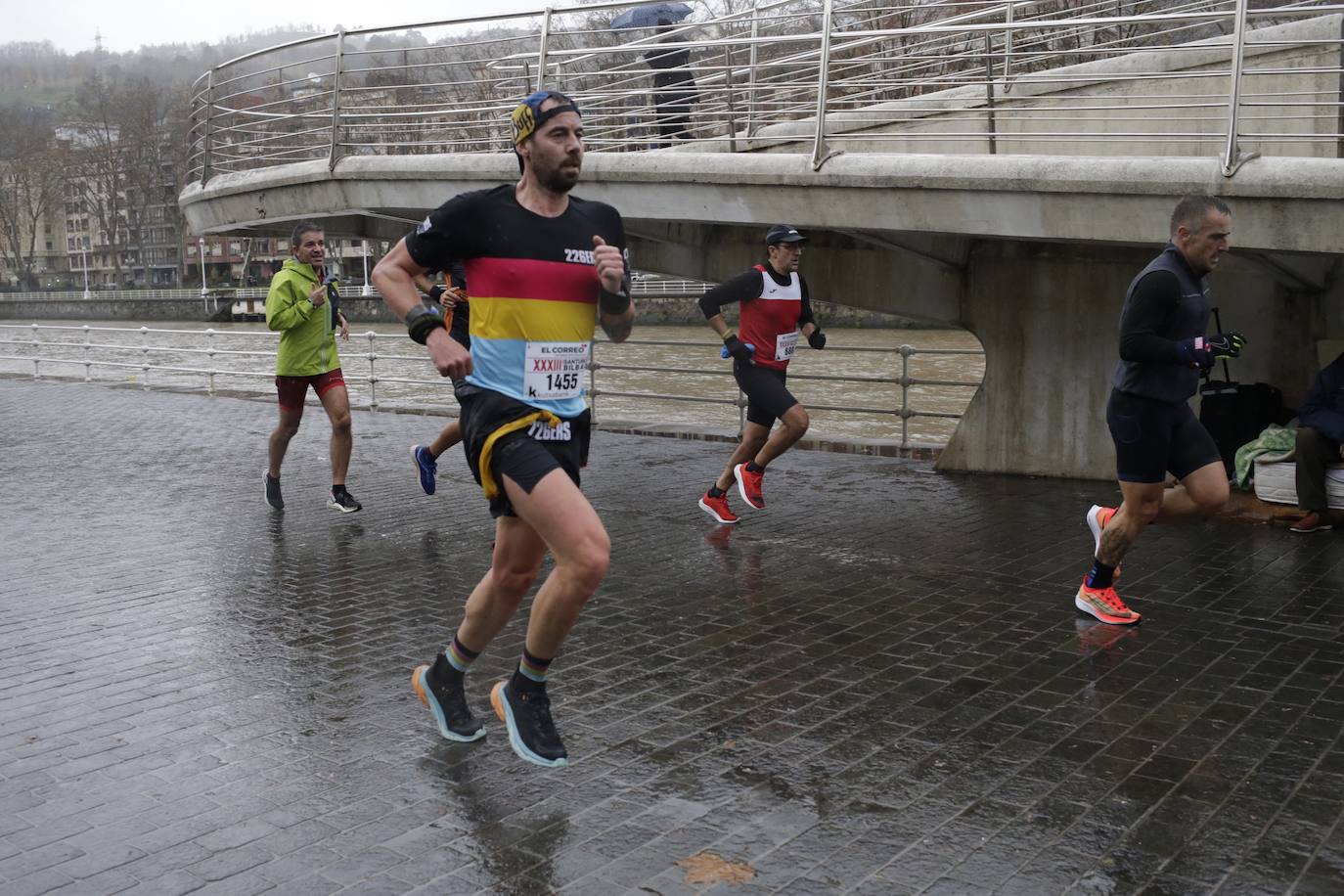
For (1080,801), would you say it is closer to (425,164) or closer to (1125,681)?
(1125,681)

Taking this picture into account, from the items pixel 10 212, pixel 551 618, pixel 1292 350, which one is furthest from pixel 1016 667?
pixel 10 212

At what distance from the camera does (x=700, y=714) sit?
5.43 m

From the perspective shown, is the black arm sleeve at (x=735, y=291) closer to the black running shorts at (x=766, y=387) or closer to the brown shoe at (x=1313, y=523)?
the black running shorts at (x=766, y=387)

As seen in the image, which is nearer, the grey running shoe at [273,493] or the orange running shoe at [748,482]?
the orange running shoe at [748,482]

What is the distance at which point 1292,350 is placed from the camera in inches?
426

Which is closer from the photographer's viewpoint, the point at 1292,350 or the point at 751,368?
the point at 751,368

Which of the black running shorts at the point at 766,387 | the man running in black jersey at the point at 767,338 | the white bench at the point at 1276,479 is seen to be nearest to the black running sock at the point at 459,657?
the man running in black jersey at the point at 767,338

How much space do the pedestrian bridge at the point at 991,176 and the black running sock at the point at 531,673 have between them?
6107 mm

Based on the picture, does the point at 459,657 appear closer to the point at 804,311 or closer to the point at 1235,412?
the point at 804,311

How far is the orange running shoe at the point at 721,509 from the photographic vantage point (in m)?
9.93

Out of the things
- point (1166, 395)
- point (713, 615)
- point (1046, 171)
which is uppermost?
point (1046, 171)

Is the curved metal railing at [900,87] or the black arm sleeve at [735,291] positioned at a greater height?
the curved metal railing at [900,87]

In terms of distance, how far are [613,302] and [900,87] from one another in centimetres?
849

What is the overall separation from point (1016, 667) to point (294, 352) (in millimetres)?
6113
